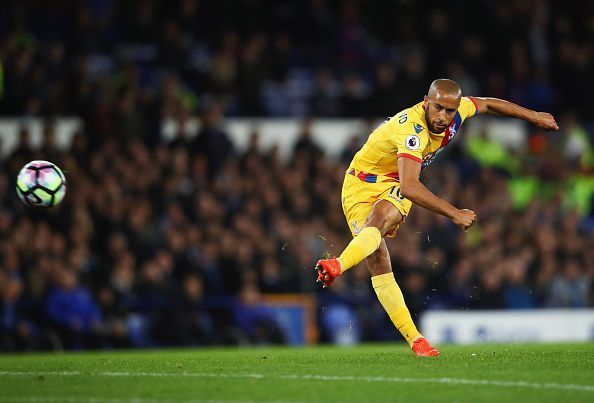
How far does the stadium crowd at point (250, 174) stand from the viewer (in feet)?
52.3

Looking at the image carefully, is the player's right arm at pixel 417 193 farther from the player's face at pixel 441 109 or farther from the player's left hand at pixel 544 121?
the player's left hand at pixel 544 121

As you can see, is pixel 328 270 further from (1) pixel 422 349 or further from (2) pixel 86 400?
(2) pixel 86 400

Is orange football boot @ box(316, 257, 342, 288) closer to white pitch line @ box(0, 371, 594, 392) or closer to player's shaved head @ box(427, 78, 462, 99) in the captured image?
white pitch line @ box(0, 371, 594, 392)

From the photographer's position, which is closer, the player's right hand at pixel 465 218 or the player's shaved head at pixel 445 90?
the player's right hand at pixel 465 218

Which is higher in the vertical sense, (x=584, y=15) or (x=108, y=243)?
(x=584, y=15)

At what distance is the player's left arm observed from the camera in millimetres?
10297

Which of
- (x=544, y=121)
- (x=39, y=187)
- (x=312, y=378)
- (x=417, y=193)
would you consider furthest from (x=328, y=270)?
(x=39, y=187)

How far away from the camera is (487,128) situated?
20.9 metres

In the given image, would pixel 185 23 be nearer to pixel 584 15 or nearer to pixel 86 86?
pixel 86 86

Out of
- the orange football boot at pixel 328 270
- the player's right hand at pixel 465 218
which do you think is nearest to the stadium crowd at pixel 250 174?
the orange football boot at pixel 328 270

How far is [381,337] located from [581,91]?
784 centimetres

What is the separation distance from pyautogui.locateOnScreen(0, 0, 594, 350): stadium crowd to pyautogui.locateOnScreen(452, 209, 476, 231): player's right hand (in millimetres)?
7619

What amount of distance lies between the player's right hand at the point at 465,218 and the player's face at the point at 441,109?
1.05m

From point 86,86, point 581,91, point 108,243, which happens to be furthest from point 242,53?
point 581,91
